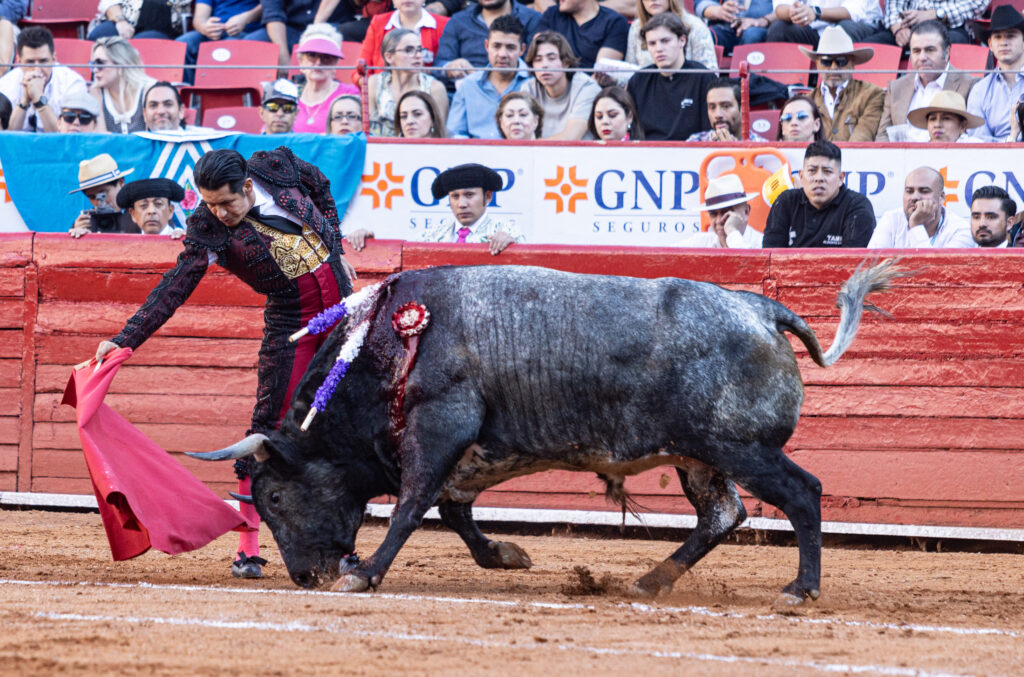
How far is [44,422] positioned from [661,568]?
13.0 feet

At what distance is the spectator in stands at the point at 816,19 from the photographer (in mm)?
10086

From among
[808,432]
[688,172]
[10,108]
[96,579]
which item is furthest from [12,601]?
[10,108]

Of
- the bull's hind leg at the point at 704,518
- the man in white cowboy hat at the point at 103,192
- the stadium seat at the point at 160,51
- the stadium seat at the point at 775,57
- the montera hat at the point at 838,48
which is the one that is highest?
the montera hat at the point at 838,48

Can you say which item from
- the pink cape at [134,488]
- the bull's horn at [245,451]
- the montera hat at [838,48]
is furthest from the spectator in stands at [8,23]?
the bull's horn at [245,451]

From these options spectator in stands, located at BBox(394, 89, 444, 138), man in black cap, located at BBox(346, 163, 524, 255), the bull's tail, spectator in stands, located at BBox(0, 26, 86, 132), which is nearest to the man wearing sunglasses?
spectator in stands, located at BBox(394, 89, 444, 138)

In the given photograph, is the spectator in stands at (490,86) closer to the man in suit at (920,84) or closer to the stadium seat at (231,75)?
the stadium seat at (231,75)

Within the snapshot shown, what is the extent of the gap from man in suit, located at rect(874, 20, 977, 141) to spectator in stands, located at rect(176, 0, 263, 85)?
5290 millimetres

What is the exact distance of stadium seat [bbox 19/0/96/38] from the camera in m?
11.6

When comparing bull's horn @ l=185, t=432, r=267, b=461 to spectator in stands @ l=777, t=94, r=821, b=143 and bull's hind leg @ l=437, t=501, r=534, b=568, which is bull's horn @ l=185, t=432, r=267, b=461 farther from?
spectator in stands @ l=777, t=94, r=821, b=143

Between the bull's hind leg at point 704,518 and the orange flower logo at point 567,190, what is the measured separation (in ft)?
11.1

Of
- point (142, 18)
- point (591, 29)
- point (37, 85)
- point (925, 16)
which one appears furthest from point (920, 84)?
point (142, 18)

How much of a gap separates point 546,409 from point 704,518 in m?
0.75

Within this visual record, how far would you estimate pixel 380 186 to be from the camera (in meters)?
8.50

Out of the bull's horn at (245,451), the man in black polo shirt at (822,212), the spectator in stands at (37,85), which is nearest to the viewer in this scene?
the bull's horn at (245,451)
